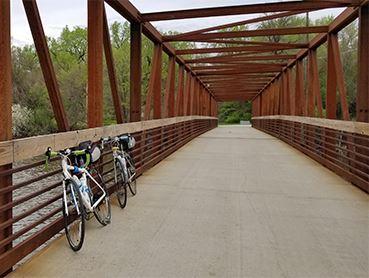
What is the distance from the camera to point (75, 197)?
8.27 ft

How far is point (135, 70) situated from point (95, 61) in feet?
6.53

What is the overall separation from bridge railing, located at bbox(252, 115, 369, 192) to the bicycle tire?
279 cm

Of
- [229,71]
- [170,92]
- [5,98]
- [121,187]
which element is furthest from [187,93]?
[5,98]

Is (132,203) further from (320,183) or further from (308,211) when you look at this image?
(320,183)

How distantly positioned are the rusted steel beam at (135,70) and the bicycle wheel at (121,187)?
7.41 feet

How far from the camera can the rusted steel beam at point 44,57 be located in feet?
9.12

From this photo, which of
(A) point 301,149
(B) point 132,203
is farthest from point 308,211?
(A) point 301,149

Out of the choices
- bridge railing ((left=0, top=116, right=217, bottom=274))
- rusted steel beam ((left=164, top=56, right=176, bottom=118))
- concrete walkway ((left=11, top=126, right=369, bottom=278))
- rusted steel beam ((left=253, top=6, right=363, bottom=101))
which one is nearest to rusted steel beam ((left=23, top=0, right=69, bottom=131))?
bridge railing ((left=0, top=116, right=217, bottom=274))

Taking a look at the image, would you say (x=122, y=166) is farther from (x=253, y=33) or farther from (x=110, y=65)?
(x=253, y=33)

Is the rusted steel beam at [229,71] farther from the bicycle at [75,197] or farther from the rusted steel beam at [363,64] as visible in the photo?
the bicycle at [75,197]

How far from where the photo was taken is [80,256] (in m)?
2.43

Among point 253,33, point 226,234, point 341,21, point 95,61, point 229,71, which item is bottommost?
point 226,234

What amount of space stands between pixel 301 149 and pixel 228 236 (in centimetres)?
610

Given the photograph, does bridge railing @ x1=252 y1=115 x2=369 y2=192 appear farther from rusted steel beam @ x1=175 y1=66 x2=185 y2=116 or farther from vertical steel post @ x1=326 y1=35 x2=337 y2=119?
rusted steel beam @ x1=175 y1=66 x2=185 y2=116
